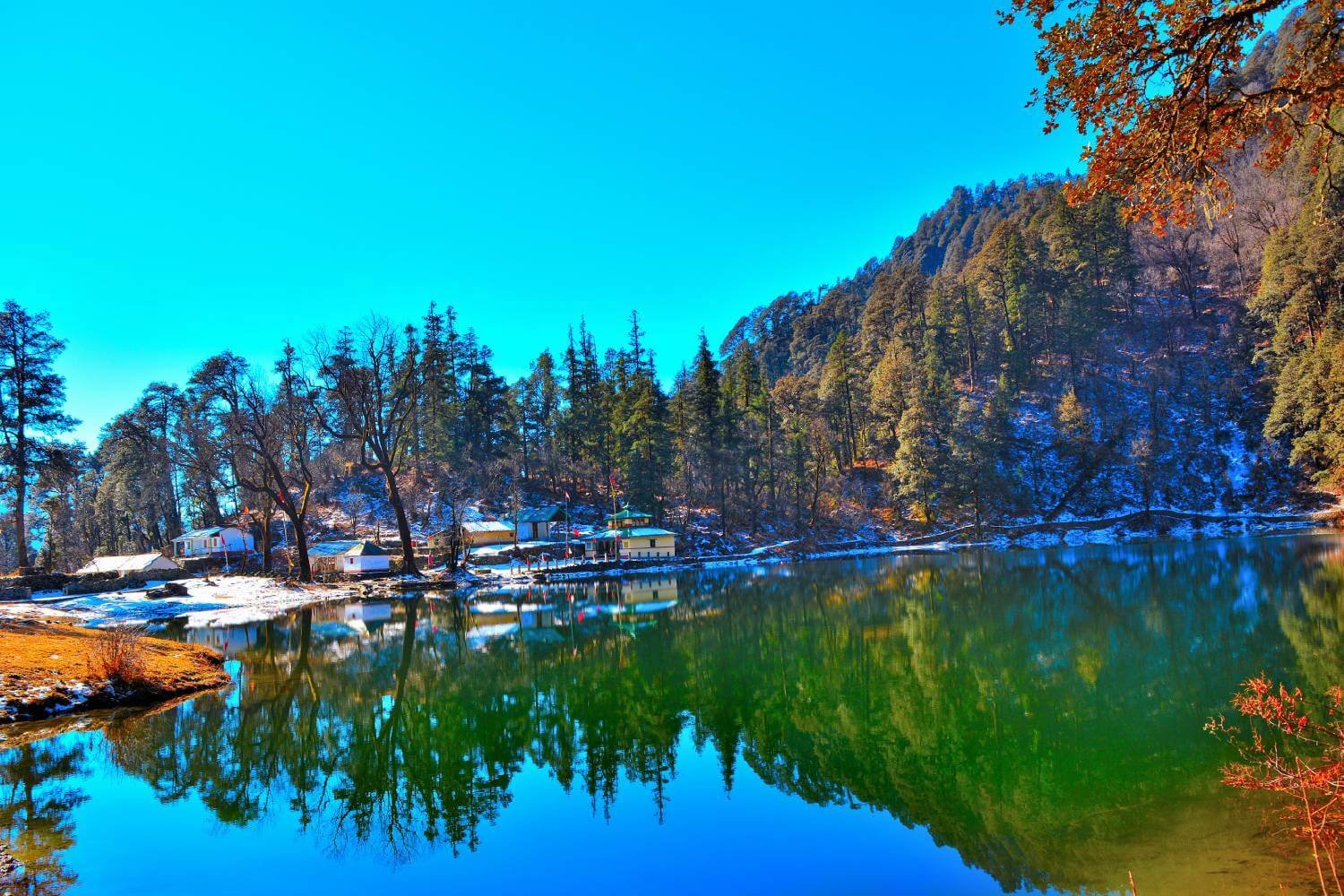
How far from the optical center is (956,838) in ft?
25.0

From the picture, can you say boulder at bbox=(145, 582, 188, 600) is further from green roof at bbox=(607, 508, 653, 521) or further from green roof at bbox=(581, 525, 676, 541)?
green roof at bbox=(607, 508, 653, 521)

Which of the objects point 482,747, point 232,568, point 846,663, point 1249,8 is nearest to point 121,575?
point 232,568

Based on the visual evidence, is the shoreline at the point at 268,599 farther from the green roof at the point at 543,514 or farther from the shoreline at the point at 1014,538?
the green roof at the point at 543,514

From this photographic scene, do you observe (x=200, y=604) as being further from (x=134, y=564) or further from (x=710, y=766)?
(x=710, y=766)

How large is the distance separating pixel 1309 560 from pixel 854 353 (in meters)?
53.0

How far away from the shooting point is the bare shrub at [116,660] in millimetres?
13805

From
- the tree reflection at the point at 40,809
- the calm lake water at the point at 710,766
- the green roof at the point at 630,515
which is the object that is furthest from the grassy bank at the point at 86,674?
the green roof at the point at 630,515

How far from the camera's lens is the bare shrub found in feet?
45.3

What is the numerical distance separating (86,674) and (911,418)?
56.5 meters

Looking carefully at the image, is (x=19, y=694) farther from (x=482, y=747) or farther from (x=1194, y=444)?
(x=1194, y=444)

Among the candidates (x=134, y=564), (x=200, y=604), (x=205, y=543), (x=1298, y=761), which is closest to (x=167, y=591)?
(x=200, y=604)

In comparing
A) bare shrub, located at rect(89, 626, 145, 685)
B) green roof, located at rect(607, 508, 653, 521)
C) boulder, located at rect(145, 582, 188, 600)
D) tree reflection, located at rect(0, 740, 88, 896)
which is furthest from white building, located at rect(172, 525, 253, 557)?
tree reflection, located at rect(0, 740, 88, 896)

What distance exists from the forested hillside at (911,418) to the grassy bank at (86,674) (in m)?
24.9

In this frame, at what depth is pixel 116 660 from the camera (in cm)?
1389
